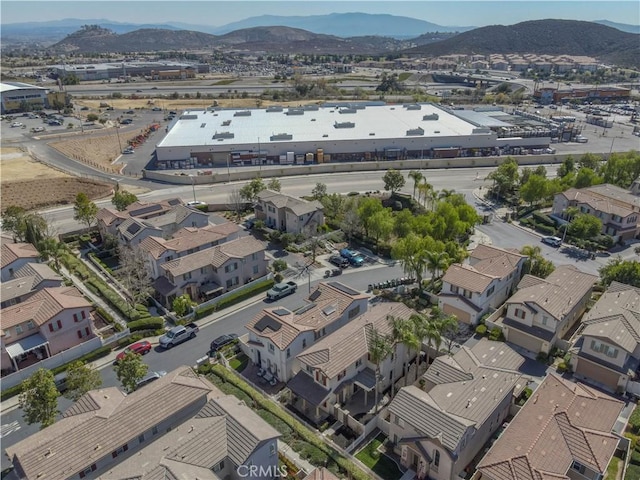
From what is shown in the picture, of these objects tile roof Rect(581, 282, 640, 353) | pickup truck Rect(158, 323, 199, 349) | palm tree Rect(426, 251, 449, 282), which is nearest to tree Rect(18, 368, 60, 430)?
pickup truck Rect(158, 323, 199, 349)

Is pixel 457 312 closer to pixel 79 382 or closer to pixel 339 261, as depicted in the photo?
pixel 339 261

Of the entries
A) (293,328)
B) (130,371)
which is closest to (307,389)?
(293,328)

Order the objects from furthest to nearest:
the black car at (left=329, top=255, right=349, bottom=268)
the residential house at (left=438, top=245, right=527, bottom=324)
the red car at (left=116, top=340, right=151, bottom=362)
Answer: the black car at (left=329, top=255, right=349, bottom=268) → the residential house at (left=438, top=245, right=527, bottom=324) → the red car at (left=116, top=340, right=151, bottom=362)

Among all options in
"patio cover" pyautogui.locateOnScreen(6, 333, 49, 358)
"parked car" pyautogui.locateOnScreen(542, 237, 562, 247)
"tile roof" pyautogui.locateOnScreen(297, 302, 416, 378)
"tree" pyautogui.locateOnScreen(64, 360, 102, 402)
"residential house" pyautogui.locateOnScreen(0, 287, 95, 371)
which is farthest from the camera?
"parked car" pyautogui.locateOnScreen(542, 237, 562, 247)

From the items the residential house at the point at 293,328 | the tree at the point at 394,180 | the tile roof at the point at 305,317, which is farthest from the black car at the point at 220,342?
the tree at the point at 394,180

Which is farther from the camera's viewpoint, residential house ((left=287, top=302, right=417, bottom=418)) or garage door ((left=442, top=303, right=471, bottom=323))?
Result: garage door ((left=442, top=303, right=471, bottom=323))

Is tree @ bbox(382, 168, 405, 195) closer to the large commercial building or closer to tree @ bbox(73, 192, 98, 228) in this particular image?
the large commercial building

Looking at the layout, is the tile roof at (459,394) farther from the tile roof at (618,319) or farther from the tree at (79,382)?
the tree at (79,382)
